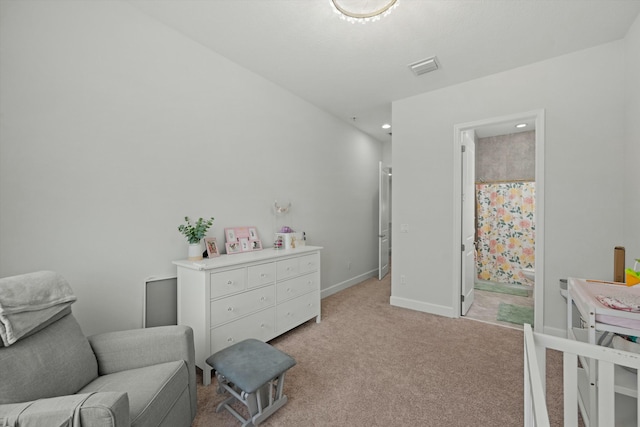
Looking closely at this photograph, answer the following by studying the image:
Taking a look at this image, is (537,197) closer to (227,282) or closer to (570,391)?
(570,391)

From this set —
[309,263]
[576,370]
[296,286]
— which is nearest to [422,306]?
[309,263]

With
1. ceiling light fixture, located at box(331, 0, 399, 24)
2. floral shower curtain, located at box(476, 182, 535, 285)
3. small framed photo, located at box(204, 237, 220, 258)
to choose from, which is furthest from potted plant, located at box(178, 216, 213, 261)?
floral shower curtain, located at box(476, 182, 535, 285)

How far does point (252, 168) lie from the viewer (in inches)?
116

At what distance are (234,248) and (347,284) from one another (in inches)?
92.7

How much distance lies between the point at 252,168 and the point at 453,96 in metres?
2.53

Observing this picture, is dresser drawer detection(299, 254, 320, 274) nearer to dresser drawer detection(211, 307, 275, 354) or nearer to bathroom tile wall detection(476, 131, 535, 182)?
dresser drawer detection(211, 307, 275, 354)

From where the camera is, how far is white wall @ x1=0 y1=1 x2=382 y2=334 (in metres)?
1.60

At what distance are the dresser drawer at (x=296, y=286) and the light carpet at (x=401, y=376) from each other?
1.40 ft

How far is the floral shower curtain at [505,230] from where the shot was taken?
15.4ft

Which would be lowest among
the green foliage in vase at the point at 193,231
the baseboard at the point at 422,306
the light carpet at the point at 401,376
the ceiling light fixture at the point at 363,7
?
the light carpet at the point at 401,376

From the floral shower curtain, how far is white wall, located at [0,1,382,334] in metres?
4.22

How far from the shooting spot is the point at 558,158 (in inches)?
105

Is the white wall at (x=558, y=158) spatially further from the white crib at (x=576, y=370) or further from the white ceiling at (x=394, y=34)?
the white crib at (x=576, y=370)

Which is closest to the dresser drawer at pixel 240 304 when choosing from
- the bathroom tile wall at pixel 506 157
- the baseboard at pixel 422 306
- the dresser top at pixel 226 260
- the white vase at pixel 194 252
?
the dresser top at pixel 226 260
